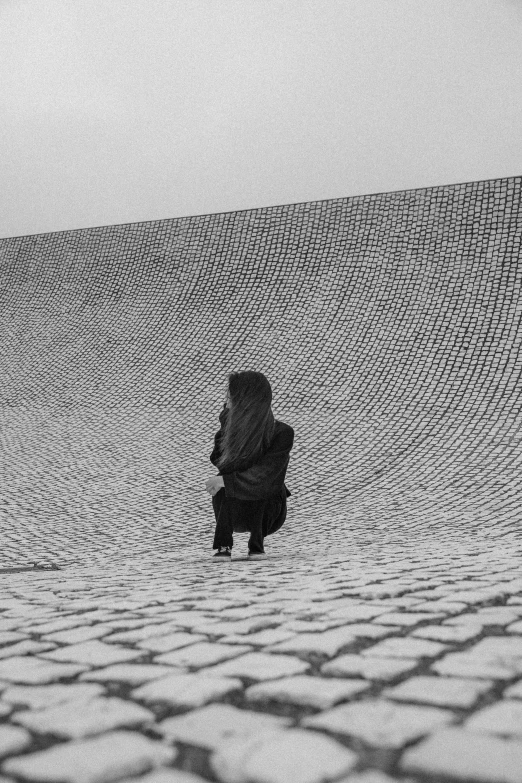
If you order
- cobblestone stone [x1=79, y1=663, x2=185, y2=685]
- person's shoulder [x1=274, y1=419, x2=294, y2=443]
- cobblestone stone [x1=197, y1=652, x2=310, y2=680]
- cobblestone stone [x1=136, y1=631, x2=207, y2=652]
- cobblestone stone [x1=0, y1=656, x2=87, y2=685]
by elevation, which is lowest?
cobblestone stone [x1=0, y1=656, x2=87, y2=685]

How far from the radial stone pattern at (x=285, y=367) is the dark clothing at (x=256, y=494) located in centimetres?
46

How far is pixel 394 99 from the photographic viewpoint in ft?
Result: 30.8

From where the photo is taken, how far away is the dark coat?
9.36ft

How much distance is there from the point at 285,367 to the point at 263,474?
4.79 metres

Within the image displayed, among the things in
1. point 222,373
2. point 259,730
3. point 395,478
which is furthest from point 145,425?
point 259,730

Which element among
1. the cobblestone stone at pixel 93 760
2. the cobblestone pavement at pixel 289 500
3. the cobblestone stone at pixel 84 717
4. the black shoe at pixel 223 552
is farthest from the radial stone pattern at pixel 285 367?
the cobblestone stone at pixel 93 760

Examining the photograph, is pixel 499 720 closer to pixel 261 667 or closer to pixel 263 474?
pixel 261 667

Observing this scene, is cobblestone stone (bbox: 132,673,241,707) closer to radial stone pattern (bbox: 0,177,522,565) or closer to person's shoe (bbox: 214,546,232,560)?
person's shoe (bbox: 214,546,232,560)

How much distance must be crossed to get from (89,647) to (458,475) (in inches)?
164

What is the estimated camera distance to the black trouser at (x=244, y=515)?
116 inches

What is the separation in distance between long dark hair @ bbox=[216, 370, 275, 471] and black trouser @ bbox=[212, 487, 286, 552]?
163 millimetres

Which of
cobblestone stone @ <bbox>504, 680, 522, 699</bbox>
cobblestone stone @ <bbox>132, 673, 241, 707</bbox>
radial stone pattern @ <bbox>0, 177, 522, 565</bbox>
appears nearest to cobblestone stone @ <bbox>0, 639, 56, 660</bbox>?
cobblestone stone @ <bbox>132, 673, 241, 707</bbox>

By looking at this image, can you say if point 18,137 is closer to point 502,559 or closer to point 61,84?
point 61,84

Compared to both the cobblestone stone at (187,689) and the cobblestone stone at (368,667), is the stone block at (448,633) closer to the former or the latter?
the cobblestone stone at (368,667)
